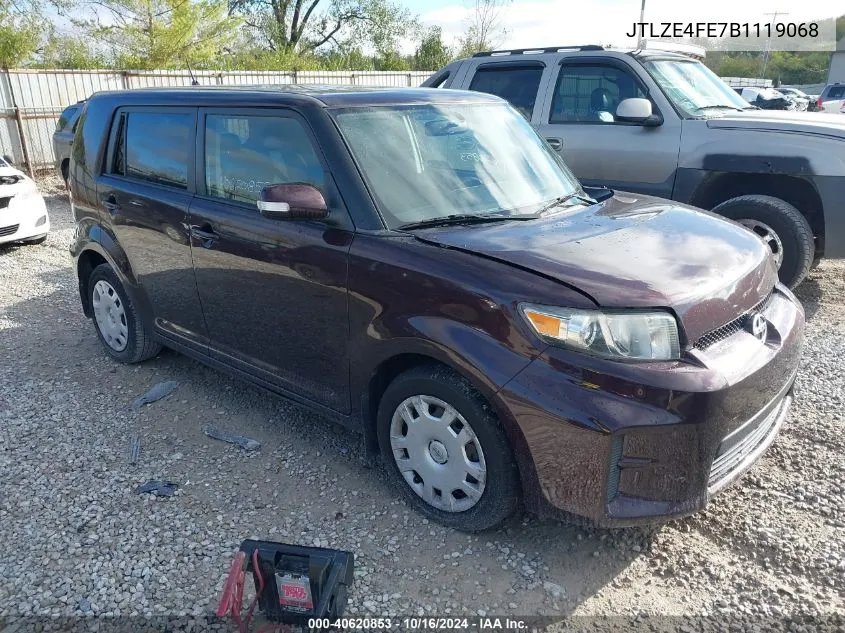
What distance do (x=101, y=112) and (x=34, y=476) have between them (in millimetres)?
2495

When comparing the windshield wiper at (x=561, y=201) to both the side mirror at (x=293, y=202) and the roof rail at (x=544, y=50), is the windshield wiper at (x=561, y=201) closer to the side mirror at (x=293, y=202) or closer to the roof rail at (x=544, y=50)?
the side mirror at (x=293, y=202)

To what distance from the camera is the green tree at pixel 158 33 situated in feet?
69.1

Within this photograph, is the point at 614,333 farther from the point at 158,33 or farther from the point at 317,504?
the point at 158,33

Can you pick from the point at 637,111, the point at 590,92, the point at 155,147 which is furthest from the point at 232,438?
the point at 590,92

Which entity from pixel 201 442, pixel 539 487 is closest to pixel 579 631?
pixel 539 487

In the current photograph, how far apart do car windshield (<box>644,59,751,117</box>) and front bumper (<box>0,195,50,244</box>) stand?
7549 millimetres

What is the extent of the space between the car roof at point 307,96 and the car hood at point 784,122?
9.14 ft

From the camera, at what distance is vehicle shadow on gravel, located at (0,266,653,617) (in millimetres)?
2768

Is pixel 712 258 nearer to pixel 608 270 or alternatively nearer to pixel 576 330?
pixel 608 270

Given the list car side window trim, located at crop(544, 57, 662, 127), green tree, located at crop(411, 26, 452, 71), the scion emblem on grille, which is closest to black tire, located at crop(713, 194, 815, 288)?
car side window trim, located at crop(544, 57, 662, 127)

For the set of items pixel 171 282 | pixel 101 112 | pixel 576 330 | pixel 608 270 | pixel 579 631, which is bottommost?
pixel 579 631

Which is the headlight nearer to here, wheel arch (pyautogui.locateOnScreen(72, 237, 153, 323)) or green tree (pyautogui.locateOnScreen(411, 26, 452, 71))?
wheel arch (pyautogui.locateOnScreen(72, 237, 153, 323))

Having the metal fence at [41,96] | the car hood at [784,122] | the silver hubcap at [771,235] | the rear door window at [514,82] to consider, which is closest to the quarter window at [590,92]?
the rear door window at [514,82]

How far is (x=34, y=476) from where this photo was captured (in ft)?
11.7
